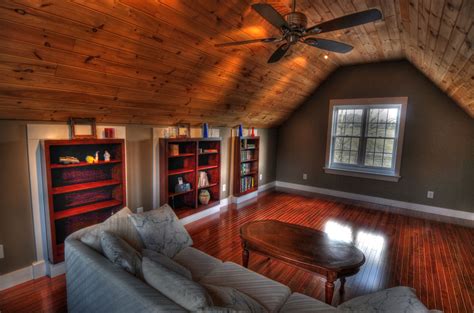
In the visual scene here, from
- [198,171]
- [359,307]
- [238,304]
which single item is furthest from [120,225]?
[198,171]

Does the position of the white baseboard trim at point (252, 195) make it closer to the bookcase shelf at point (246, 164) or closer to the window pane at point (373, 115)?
the bookcase shelf at point (246, 164)

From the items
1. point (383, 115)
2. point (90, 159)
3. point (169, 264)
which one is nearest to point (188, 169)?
point (90, 159)

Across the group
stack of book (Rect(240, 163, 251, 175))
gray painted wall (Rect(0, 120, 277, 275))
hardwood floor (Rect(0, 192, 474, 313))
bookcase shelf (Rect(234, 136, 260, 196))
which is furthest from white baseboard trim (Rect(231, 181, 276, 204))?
gray painted wall (Rect(0, 120, 277, 275))

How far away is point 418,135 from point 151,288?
17.3ft

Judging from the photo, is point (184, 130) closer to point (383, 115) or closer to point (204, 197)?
point (204, 197)

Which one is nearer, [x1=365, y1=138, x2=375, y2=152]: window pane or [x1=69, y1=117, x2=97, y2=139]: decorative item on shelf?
[x1=69, y1=117, x2=97, y2=139]: decorative item on shelf

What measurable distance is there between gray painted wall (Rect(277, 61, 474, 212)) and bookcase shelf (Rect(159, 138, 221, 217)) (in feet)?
9.05

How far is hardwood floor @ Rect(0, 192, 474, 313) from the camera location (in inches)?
92.0

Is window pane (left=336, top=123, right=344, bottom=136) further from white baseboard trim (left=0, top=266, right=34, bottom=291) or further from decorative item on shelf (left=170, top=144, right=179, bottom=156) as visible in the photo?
white baseboard trim (left=0, top=266, right=34, bottom=291)

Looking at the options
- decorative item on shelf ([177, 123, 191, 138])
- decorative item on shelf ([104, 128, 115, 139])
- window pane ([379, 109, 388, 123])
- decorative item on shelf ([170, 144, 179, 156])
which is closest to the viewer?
decorative item on shelf ([104, 128, 115, 139])

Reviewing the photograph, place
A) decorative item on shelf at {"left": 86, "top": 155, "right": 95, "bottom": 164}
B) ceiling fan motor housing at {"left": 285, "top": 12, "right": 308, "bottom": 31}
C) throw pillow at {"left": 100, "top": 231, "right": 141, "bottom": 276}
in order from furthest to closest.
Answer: decorative item on shelf at {"left": 86, "top": 155, "right": 95, "bottom": 164} → ceiling fan motor housing at {"left": 285, "top": 12, "right": 308, "bottom": 31} → throw pillow at {"left": 100, "top": 231, "right": 141, "bottom": 276}

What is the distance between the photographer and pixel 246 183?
5.40m

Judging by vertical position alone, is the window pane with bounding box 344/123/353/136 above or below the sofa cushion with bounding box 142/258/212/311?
above

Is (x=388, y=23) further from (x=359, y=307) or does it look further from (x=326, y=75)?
(x=359, y=307)
